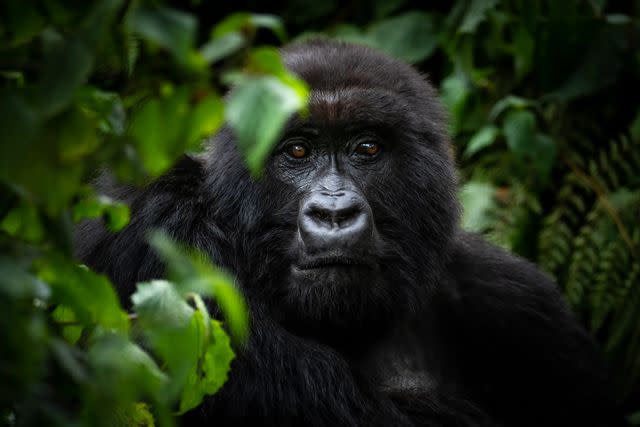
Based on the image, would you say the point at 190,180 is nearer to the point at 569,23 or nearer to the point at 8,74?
the point at 8,74

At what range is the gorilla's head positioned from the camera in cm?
283

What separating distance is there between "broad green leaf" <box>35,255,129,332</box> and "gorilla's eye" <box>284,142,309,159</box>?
1.54 meters

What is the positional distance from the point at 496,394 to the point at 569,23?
2006mm

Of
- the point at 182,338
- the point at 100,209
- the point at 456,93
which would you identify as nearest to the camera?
the point at 182,338

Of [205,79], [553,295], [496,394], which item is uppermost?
[205,79]

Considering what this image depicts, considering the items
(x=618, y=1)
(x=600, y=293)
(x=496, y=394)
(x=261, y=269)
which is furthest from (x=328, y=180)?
(x=618, y=1)

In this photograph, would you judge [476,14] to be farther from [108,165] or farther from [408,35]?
[108,165]

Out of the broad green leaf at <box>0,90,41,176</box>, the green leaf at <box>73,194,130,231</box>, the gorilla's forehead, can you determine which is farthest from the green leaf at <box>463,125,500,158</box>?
the broad green leaf at <box>0,90,41,176</box>

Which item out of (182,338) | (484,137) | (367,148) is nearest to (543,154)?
(484,137)

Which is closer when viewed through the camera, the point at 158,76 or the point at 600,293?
the point at 158,76

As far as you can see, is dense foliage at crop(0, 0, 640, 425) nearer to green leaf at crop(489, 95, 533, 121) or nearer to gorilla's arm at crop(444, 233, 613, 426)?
gorilla's arm at crop(444, 233, 613, 426)

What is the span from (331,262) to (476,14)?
6.86 feet

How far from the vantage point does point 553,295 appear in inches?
151

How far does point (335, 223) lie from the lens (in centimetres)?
278
